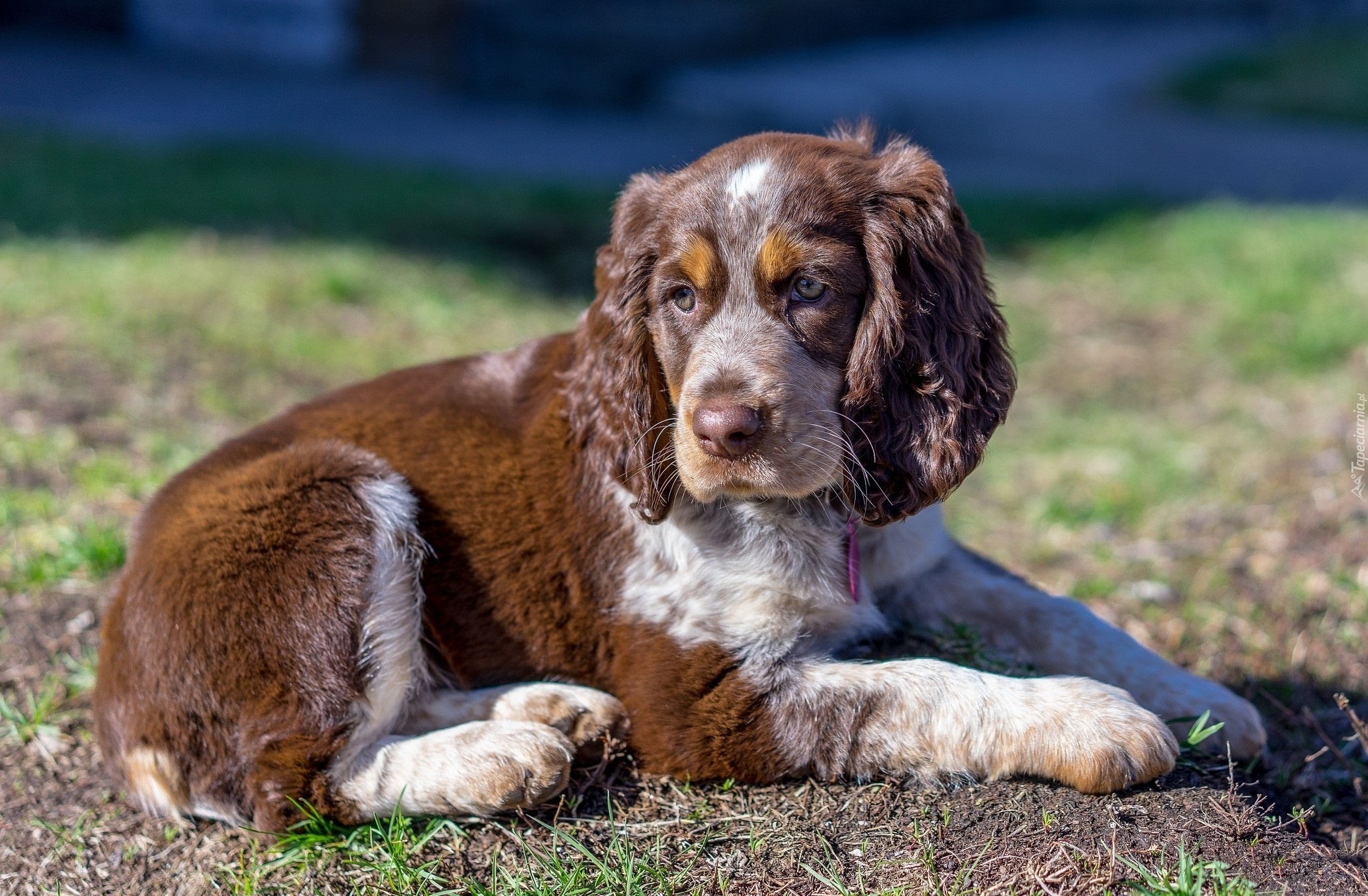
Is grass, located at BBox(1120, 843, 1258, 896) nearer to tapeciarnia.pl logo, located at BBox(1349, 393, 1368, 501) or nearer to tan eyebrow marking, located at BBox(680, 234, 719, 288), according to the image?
tan eyebrow marking, located at BBox(680, 234, 719, 288)

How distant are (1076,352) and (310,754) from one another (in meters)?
6.00

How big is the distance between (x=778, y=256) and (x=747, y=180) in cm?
22

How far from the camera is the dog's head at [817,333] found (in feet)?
9.92

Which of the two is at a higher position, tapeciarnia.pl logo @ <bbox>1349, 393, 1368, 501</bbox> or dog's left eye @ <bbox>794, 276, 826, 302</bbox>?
dog's left eye @ <bbox>794, 276, 826, 302</bbox>

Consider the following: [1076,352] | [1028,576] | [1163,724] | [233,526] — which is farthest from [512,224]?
[1163,724]

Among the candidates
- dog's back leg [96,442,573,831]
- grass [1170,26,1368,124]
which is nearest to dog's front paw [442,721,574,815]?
dog's back leg [96,442,573,831]

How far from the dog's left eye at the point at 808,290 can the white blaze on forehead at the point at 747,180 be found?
0.25m

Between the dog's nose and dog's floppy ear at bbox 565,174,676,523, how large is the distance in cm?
26

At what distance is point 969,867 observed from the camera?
113 inches

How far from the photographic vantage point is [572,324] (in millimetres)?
7867

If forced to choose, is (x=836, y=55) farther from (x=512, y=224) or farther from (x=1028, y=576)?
(x=1028, y=576)

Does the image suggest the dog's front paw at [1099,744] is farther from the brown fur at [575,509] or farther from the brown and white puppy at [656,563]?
the brown fur at [575,509]

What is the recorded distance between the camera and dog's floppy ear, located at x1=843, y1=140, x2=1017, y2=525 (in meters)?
3.09

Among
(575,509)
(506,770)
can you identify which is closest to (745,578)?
(575,509)
